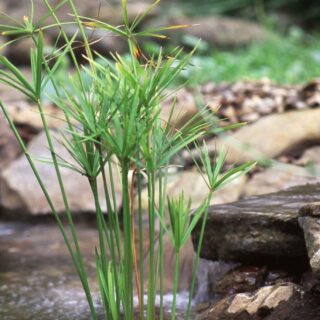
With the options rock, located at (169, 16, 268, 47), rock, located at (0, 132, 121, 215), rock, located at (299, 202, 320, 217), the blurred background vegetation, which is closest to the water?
rock, located at (0, 132, 121, 215)

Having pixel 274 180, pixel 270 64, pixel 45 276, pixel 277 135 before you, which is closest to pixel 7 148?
pixel 277 135

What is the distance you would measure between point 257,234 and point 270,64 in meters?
4.92

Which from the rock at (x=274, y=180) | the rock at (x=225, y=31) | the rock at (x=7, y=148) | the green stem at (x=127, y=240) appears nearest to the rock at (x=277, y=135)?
the rock at (x=274, y=180)

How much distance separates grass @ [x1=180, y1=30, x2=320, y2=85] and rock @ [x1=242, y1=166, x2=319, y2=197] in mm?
2104

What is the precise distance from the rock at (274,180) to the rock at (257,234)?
105 centimetres

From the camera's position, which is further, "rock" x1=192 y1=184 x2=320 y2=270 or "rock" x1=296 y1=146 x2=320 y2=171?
"rock" x1=296 y1=146 x2=320 y2=171

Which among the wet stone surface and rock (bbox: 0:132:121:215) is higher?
rock (bbox: 0:132:121:215)

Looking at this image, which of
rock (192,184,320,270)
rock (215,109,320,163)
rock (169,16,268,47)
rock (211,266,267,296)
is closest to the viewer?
rock (192,184,320,270)

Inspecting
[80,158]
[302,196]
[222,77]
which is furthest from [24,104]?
[80,158]

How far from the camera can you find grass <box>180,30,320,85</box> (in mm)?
6555

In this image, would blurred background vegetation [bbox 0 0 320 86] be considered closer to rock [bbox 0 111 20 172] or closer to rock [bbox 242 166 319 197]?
rock [bbox 0 111 20 172]

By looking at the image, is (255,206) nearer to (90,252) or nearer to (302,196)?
(302,196)

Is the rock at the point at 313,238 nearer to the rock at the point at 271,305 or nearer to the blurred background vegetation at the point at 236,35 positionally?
the rock at the point at 271,305

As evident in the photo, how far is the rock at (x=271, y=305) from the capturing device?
2250 mm
